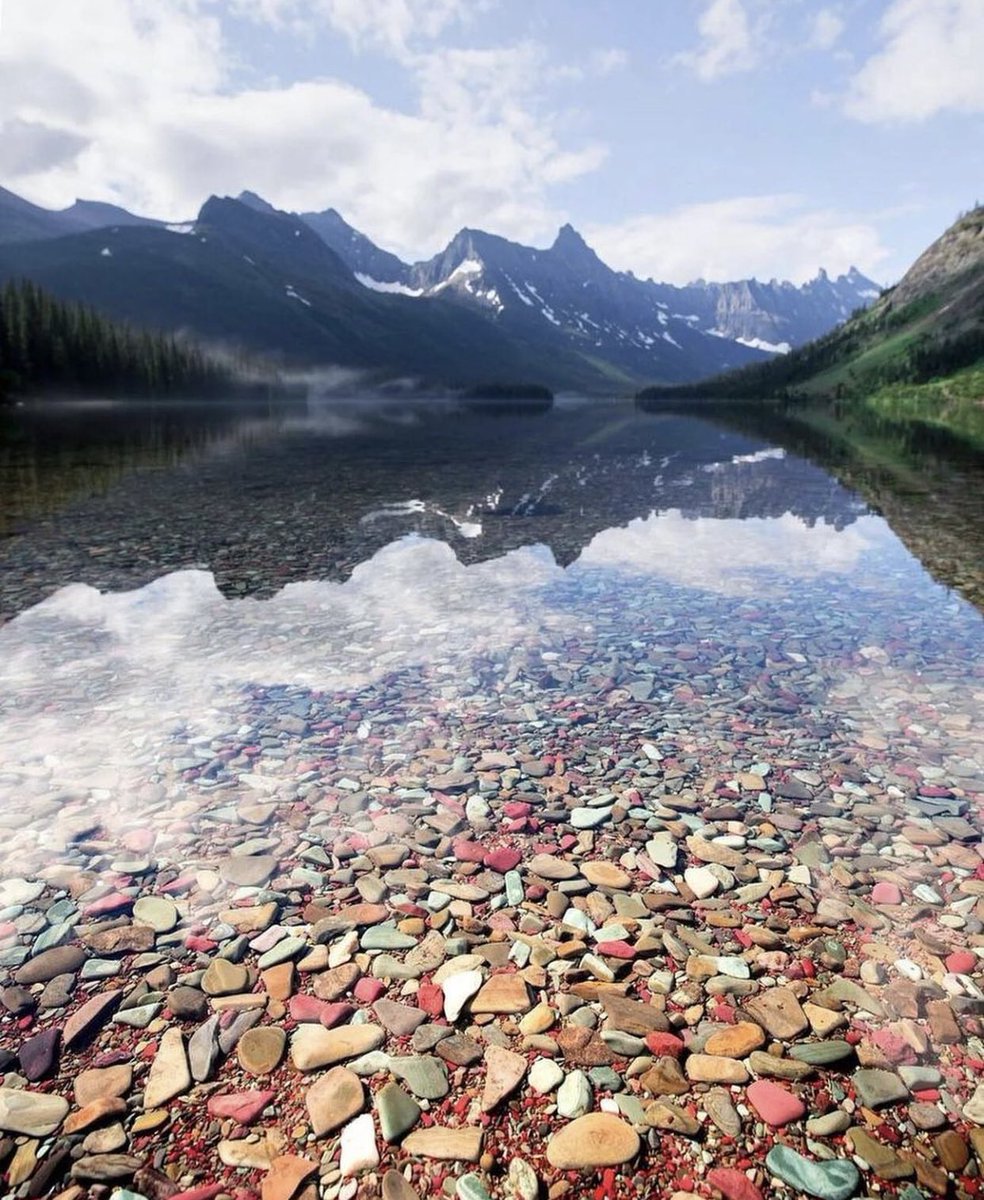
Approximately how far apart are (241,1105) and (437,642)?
1049 cm

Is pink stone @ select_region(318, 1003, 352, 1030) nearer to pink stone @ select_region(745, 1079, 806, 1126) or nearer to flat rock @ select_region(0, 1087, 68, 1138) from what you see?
flat rock @ select_region(0, 1087, 68, 1138)

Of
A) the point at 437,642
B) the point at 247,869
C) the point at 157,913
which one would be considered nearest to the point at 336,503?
the point at 437,642

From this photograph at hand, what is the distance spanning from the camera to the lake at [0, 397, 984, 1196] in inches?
261

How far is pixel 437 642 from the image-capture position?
15125 millimetres

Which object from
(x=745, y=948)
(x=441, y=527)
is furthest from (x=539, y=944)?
(x=441, y=527)

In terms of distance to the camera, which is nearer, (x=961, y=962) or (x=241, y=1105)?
(x=241, y=1105)

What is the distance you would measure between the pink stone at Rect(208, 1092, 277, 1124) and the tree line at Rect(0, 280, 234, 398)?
162911 mm

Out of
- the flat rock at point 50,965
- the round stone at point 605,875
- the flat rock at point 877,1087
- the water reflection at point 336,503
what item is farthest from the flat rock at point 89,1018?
the water reflection at point 336,503

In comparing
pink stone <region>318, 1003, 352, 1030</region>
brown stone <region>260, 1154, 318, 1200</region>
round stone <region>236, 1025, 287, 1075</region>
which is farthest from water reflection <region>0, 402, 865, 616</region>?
brown stone <region>260, 1154, 318, 1200</region>

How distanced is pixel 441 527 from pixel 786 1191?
25.2 metres

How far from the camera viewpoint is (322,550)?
23766 mm

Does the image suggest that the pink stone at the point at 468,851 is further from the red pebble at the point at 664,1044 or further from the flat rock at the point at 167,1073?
the flat rock at the point at 167,1073

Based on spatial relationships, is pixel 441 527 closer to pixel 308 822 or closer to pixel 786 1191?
pixel 308 822

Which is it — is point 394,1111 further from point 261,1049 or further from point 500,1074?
point 261,1049
